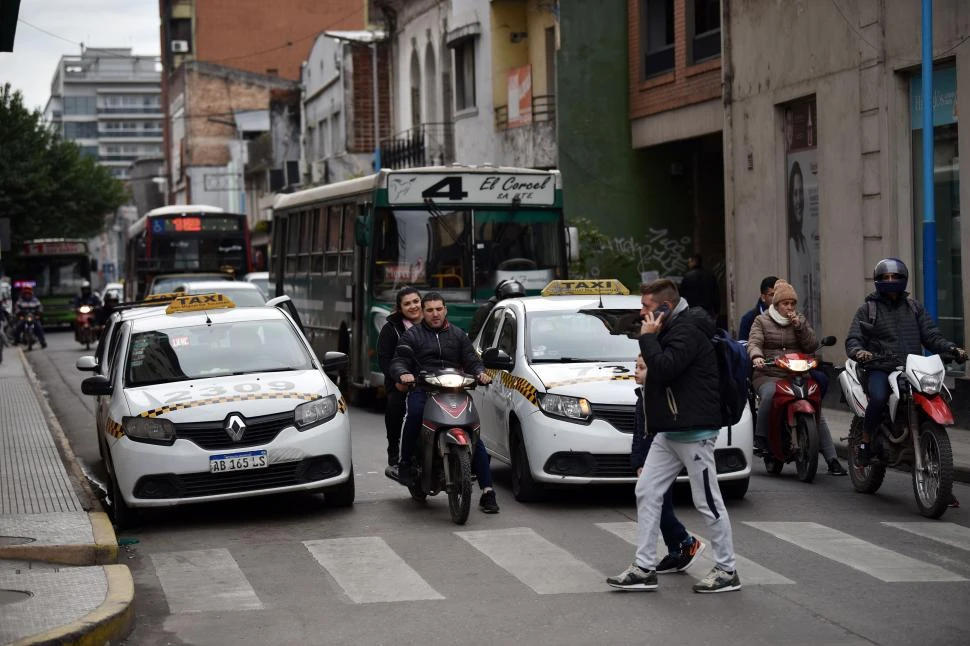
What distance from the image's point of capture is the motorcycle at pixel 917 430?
36.1 ft

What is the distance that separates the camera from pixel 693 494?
8539 millimetres

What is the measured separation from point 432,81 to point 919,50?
23509mm

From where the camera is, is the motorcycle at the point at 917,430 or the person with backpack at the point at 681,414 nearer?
the person with backpack at the point at 681,414

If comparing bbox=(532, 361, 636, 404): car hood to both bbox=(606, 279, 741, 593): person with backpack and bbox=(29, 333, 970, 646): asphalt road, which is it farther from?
bbox=(606, 279, 741, 593): person with backpack

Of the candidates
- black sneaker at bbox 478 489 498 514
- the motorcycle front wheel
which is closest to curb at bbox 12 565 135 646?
black sneaker at bbox 478 489 498 514

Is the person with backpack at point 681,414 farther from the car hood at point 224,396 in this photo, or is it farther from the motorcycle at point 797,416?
the motorcycle at point 797,416

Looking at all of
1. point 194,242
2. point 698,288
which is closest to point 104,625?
point 698,288

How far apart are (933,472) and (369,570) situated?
433cm

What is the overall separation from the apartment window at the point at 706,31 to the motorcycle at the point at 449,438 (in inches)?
624

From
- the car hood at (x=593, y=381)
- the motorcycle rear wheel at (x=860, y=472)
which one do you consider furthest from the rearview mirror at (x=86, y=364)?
the motorcycle rear wheel at (x=860, y=472)

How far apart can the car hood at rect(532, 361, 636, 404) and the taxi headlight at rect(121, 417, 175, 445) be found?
9.29ft

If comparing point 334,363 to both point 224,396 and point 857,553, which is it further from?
point 857,553

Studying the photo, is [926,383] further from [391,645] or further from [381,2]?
[381,2]

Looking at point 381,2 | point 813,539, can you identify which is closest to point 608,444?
point 813,539
